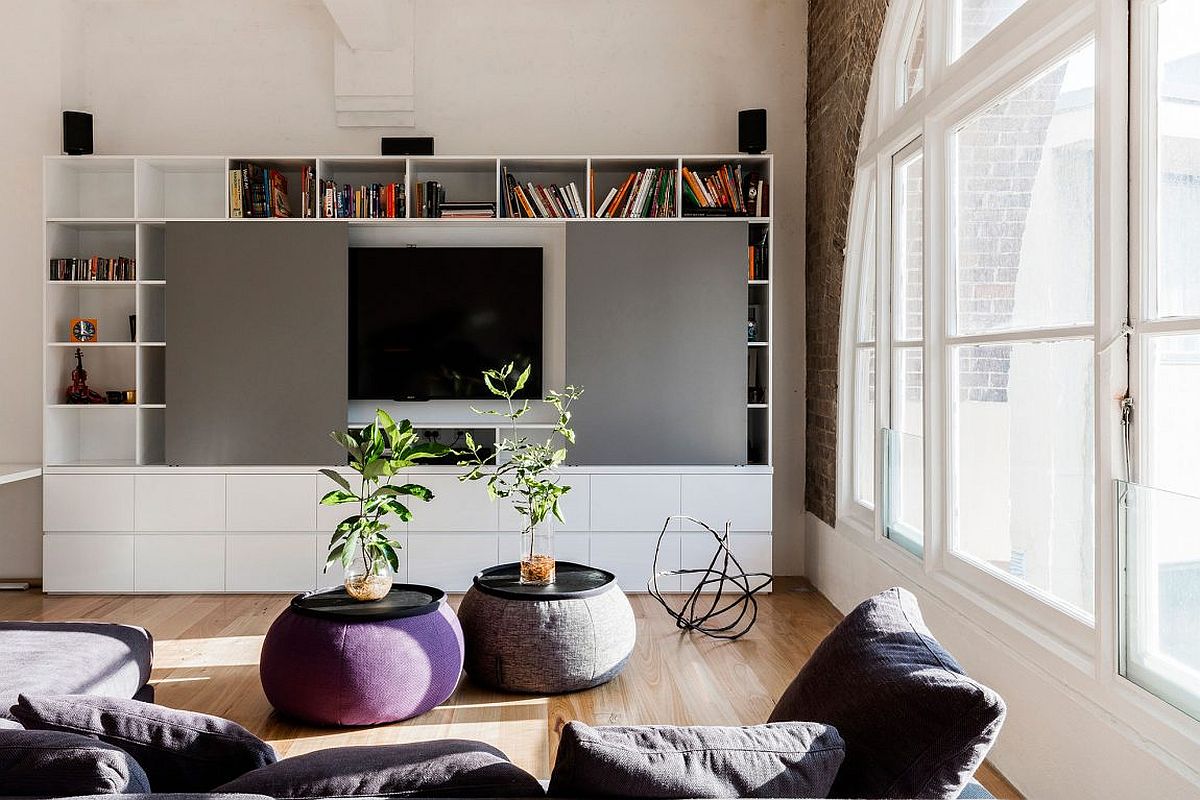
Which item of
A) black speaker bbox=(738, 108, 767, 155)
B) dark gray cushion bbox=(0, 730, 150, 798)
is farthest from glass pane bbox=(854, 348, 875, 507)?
dark gray cushion bbox=(0, 730, 150, 798)

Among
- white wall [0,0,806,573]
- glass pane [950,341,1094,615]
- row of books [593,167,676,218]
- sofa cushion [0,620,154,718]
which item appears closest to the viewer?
sofa cushion [0,620,154,718]

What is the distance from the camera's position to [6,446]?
17.7 ft

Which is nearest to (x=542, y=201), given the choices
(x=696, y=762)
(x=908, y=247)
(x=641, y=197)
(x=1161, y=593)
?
(x=641, y=197)

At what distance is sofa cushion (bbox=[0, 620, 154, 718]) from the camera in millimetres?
2426

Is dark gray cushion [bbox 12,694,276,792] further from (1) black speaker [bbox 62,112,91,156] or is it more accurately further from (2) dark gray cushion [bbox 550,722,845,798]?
(1) black speaker [bbox 62,112,91,156]

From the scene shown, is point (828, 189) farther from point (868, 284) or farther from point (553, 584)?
point (553, 584)

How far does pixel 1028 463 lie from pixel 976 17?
1.62 metres

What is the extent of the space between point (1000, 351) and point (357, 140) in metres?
3.92

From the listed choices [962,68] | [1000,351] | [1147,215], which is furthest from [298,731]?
[962,68]

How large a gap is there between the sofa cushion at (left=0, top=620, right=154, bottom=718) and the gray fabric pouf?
1146mm

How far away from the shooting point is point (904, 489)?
402cm

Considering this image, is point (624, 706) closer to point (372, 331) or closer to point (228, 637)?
point (228, 637)

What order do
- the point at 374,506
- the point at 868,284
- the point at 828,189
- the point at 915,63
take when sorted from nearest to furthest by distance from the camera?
the point at 374,506 → the point at 915,63 → the point at 868,284 → the point at 828,189

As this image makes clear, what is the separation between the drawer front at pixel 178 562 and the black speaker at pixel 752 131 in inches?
142
